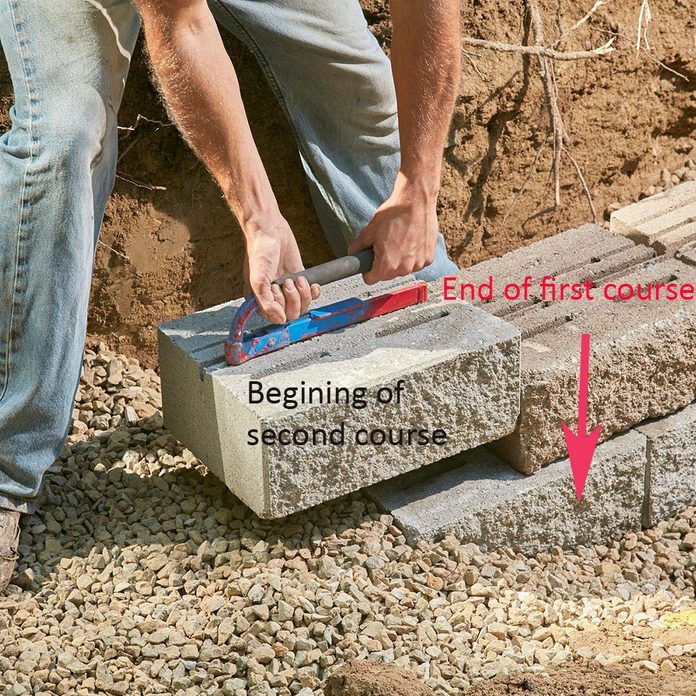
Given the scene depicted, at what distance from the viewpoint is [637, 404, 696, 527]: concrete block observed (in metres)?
3.66

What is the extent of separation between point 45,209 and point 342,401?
896 mm

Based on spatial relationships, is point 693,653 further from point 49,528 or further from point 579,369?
point 49,528

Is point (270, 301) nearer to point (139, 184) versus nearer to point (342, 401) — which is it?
point (342, 401)

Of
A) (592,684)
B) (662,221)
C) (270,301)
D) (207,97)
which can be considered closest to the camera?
(592,684)

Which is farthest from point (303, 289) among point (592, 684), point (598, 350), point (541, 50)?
point (541, 50)

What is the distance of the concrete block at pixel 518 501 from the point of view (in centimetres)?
334

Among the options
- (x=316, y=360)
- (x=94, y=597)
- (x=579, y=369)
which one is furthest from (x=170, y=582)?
(x=579, y=369)

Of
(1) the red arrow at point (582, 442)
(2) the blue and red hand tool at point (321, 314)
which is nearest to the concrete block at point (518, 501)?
(1) the red arrow at point (582, 442)

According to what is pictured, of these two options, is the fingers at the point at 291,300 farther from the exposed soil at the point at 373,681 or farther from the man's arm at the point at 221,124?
the exposed soil at the point at 373,681

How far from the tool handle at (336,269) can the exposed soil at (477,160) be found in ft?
3.22

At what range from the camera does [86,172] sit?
3.16 m

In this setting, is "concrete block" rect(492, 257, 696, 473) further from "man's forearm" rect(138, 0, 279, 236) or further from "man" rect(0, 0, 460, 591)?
"man's forearm" rect(138, 0, 279, 236)

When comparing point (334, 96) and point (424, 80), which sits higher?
point (424, 80)

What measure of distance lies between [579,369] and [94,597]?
1.44m
